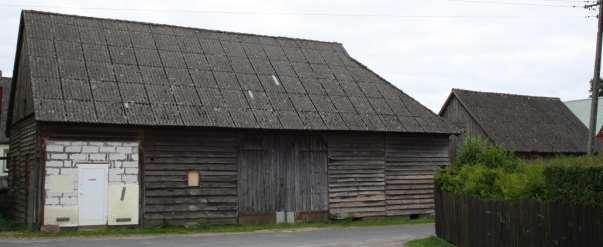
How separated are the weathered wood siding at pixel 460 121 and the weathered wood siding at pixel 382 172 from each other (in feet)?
38.9

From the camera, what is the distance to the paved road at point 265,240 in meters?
17.4

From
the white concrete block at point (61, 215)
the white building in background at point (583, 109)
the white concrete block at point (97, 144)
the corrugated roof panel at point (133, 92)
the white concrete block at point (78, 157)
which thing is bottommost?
the white concrete block at point (61, 215)

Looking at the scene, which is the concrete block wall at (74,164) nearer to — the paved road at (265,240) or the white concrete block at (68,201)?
the white concrete block at (68,201)

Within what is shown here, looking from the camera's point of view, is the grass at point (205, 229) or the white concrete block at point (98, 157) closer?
the grass at point (205, 229)

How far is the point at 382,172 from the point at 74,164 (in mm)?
11400

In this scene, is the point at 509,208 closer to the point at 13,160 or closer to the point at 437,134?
the point at 437,134

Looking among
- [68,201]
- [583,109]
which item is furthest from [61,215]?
[583,109]

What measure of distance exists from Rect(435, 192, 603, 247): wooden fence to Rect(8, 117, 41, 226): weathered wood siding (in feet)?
38.9

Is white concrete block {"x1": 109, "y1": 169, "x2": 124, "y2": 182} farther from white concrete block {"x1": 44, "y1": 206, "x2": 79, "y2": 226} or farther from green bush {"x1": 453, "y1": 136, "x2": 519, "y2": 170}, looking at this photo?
green bush {"x1": 453, "y1": 136, "x2": 519, "y2": 170}

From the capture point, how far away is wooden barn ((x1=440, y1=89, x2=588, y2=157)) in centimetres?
4006

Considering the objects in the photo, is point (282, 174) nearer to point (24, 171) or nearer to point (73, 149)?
point (73, 149)

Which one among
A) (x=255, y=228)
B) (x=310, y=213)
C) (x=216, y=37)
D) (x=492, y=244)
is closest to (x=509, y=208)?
(x=492, y=244)

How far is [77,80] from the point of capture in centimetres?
2227

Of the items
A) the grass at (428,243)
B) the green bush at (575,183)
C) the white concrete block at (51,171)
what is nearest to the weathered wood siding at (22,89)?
the white concrete block at (51,171)
